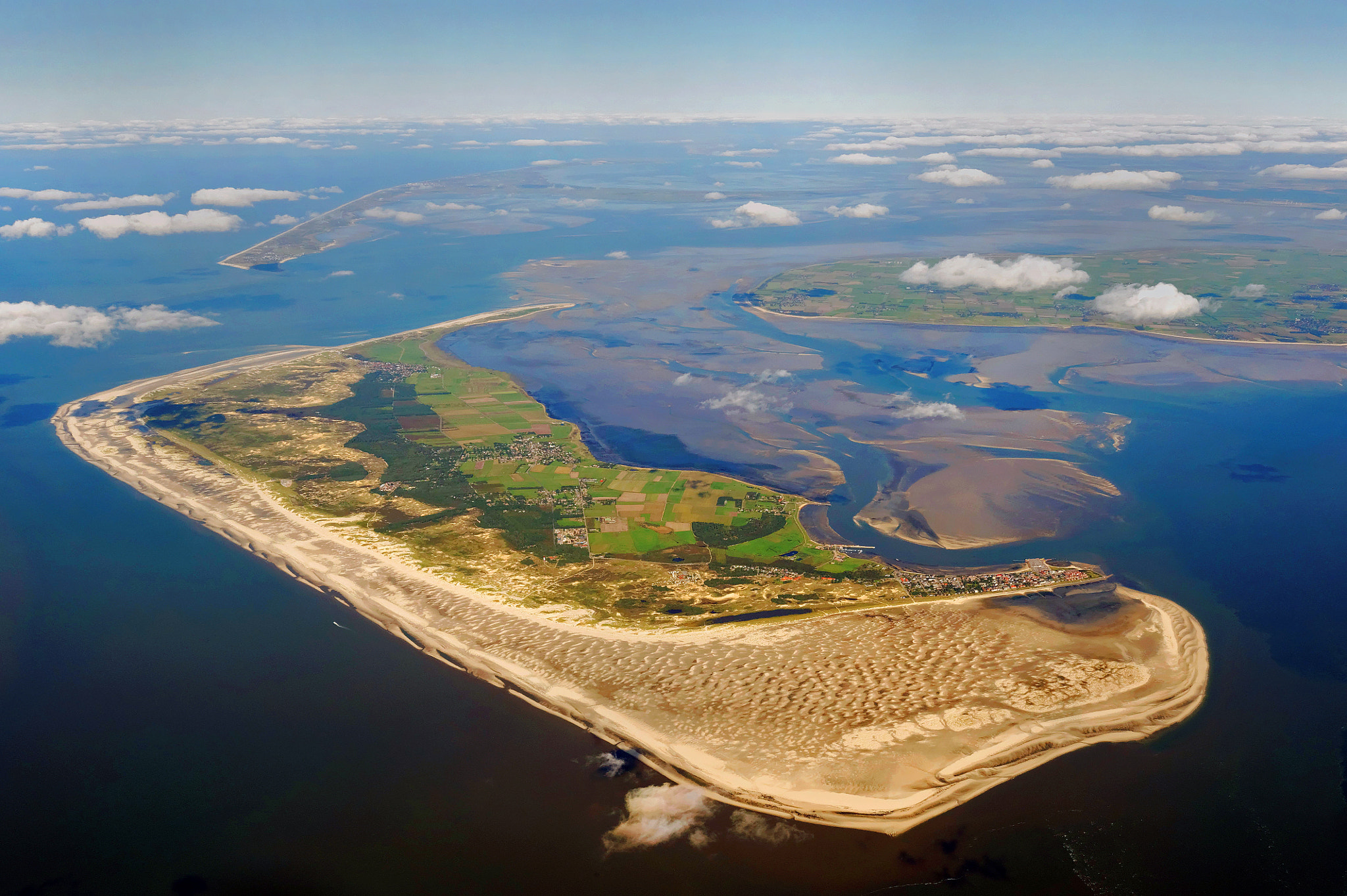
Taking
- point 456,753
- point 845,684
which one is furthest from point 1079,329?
point 456,753

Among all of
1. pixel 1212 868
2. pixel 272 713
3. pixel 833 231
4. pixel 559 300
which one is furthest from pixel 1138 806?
pixel 833 231

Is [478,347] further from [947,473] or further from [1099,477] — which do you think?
[1099,477]

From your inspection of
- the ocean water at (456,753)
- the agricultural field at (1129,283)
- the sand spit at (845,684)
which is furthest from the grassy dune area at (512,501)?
the agricultural field at (1129,283)

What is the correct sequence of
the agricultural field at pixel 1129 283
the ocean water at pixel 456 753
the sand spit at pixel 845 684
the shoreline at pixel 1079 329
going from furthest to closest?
1. the agricultural field at pixel 1129 283
2. the shoreline at pixel 1079 329
3. the sand spit at pixel 845 684
4. the ocean water at pixel 456 753

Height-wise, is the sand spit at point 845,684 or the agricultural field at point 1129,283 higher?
the agricultural field at point 1129,283

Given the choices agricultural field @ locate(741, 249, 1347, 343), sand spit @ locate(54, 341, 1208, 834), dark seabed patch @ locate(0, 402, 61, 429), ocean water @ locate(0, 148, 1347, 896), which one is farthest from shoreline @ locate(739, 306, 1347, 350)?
dark seabed patch @ locate(0, 402, 61, 429)

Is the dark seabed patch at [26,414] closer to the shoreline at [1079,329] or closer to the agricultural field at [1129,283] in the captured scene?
the shoreline at [1079,329]
